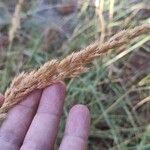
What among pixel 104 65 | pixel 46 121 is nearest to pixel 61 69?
pixel 46 121

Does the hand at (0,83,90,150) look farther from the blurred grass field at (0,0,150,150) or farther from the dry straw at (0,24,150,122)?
the blurred grass field at (0,0,150,150)

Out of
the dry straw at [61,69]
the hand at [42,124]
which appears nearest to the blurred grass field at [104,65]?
the hand at [42,124]

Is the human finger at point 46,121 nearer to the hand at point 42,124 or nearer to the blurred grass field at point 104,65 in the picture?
the hand at point 42,124

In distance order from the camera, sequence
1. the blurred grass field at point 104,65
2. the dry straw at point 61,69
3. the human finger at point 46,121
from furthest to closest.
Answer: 1. the blurred grass field at point 104,65
2. the human finger at point 46,121
3. the dry straw at point 61,69

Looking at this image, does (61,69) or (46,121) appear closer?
(61,69)

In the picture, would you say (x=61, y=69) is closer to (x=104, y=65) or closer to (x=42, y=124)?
(x=42, y=124)

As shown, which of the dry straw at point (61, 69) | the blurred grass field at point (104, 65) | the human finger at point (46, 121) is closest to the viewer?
the dry straw at point (61, 69)
